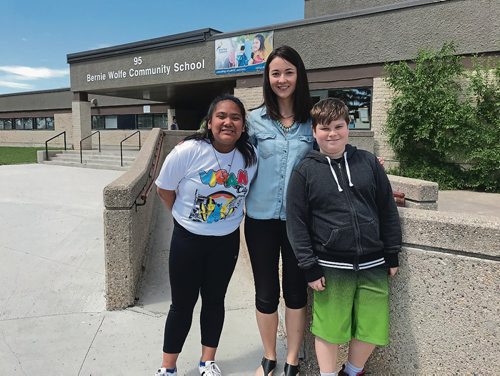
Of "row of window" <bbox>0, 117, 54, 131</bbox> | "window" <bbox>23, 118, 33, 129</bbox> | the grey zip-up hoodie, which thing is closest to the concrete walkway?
the grey zip-up hoodie

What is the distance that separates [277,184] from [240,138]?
0.38m

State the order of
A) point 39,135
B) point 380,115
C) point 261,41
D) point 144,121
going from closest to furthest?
1. point 380,115
2. point 261,41
3. point 144,121
4. point 39,135

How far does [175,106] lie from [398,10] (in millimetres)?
17660

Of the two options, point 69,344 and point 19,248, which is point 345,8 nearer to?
point 19,248

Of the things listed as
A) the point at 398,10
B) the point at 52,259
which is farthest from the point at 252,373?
the point at 398,10

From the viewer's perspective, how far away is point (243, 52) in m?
13.7

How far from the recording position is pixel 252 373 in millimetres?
2775

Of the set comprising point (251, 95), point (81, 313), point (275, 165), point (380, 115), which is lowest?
point (81, 313)

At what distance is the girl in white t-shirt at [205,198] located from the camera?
241 cm

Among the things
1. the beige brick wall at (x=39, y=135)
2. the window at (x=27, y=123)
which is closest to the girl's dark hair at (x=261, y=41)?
the beige brick wall at (x=39, y=135)

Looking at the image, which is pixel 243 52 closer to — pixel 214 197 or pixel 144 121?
pixel 214 197

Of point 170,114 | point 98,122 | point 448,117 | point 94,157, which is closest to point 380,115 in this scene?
point 448,117

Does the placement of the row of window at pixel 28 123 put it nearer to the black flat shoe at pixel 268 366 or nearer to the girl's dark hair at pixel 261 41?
the girl's dark hair at pixel 261 41

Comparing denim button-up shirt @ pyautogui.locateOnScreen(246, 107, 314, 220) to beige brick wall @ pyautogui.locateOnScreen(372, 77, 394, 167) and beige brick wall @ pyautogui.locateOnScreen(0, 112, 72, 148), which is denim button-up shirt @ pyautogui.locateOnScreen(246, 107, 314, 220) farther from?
beige brick wall @ pyautogui.locateOnScreen(0, 112, 72, 148)
